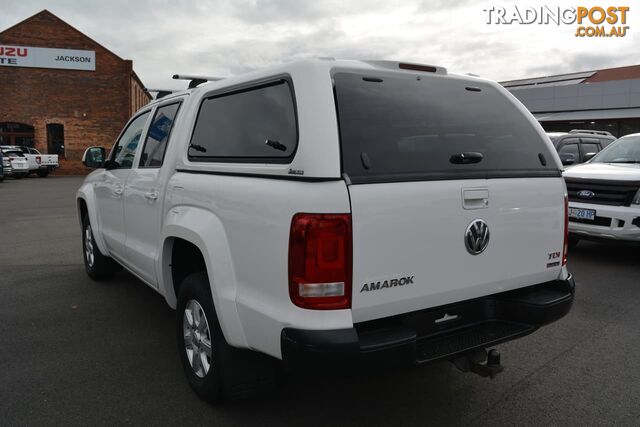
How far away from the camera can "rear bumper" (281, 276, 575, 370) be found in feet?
7.57

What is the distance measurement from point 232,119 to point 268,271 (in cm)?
113

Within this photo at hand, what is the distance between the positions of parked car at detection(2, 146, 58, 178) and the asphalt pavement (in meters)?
26.4

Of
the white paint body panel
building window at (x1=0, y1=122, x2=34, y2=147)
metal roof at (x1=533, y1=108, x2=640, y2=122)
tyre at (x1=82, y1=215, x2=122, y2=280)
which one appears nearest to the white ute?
tyre at (x1=82, y1=215, x2=122, y2=280)

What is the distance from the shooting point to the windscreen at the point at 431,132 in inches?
99.7

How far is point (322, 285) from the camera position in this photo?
2330mm

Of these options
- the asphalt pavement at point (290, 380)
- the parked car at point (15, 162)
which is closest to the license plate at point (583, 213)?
the asphalt pavement at point (290, 380)

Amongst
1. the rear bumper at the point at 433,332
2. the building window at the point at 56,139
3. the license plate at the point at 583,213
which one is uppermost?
the building window at the point at 56,139

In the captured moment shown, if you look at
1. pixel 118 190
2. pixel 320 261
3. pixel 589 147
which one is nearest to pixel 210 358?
pixel 320 261

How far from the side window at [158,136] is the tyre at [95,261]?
1.93 metres

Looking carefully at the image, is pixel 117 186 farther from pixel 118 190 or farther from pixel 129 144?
pixel 129 144

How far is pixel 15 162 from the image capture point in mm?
25969

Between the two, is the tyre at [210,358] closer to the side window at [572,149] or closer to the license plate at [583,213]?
the license plate at [583,213]

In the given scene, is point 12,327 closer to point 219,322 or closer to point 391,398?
point 219,322

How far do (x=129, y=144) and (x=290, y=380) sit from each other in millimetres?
2680
